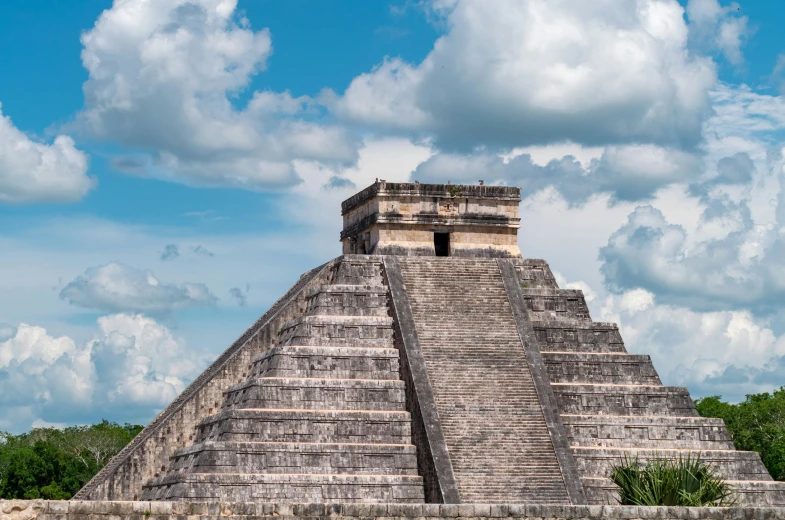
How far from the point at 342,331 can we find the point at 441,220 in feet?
14.6

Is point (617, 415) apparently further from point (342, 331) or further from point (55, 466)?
point (55, 466)

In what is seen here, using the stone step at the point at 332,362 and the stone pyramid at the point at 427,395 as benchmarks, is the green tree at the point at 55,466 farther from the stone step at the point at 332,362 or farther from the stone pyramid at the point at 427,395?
the stone step at the point at 332,362

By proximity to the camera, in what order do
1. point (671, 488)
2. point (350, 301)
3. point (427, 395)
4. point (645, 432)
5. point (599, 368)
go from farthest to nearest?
1. point (350, 301)
2. point (599, 368)
3. point (645, 432)
4. point (427, 395)
5. point (671, 488)

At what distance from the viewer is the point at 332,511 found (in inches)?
640

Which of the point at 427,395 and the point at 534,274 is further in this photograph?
the point at 534,274

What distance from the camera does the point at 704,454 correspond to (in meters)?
28.8

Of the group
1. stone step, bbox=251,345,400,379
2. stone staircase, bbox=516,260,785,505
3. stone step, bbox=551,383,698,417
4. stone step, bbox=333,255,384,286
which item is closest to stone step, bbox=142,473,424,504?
stone step, bbox=251,345,400,379

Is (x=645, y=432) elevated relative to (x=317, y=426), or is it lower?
lower

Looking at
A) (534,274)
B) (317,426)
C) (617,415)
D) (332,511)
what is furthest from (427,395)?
(332,511)

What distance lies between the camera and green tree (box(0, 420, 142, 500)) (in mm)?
48812

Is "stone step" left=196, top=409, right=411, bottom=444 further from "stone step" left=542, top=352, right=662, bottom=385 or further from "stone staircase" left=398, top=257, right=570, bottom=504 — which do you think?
"stone step" left=542, top=352, right=662, bottom=385

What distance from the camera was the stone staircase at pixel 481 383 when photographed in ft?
88.3

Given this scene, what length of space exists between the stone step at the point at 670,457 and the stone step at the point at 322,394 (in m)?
3.91

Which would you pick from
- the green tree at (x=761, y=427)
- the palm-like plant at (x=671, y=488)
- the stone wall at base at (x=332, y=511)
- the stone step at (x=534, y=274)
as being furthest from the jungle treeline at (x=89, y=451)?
the stone wall at base at (x=332, y=511)
